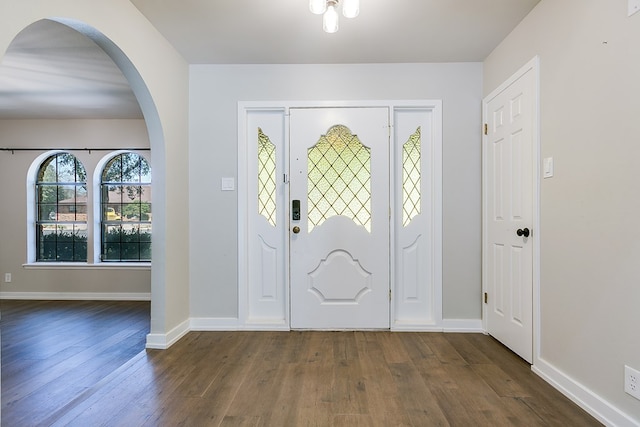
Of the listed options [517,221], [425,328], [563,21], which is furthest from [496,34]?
[425,328]

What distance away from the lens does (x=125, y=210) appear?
4.85 meters

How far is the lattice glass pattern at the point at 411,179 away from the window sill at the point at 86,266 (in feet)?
11.4

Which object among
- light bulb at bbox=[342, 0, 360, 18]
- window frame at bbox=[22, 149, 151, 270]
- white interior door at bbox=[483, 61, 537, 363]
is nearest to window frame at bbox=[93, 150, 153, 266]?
window frame at bbox=[22, 149, 151, 270]

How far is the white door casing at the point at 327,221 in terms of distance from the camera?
314cm

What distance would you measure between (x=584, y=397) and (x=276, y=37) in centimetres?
304

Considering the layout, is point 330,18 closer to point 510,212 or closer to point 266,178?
point 266,178

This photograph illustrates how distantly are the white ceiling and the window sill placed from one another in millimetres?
2268

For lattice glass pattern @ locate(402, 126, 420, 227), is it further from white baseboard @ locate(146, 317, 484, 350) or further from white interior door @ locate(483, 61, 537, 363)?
white baseboard @ locate(146, 317, 484, 350)

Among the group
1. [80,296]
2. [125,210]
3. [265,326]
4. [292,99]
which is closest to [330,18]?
[292,99]

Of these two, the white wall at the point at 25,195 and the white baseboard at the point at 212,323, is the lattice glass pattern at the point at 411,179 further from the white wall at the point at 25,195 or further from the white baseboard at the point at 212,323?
the white wall at the point at 25,195

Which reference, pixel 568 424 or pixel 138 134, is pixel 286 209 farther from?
pixel 138 134

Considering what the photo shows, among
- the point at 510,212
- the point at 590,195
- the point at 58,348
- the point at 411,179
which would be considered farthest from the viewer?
the point at 411,179

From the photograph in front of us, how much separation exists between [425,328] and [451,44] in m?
2.42

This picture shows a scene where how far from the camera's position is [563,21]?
2.02m
